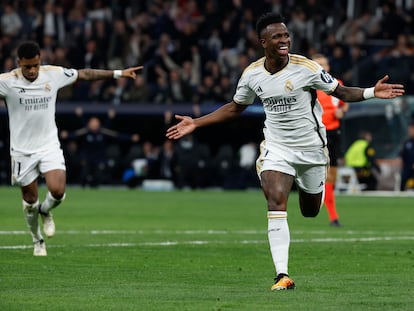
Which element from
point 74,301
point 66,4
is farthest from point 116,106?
point 74,301

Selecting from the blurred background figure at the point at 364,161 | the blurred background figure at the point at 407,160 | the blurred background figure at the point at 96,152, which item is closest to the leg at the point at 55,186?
the blurred background figure at the point at 407,160

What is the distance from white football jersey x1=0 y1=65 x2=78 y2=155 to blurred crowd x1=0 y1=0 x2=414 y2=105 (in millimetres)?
20243

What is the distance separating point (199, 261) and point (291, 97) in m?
3.18

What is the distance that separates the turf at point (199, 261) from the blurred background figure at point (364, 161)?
29.5ft

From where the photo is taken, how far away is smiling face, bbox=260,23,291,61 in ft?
37.3

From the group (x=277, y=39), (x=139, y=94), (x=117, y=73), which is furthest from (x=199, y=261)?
(x=139, y=94)

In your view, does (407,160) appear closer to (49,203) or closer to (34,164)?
(49,203)

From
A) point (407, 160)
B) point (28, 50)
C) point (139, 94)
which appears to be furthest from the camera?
point (139, 94)

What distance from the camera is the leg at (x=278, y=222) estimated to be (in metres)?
10.9

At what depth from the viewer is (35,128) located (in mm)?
15172

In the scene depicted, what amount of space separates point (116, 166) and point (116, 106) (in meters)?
2.21

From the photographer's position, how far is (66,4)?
40344 mm

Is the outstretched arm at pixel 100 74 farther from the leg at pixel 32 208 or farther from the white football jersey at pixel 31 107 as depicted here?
the leg at pixel 32 208

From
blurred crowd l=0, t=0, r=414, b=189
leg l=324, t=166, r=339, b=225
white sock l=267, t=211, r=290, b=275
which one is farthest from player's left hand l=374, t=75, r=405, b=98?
blurred crowd l=0, t=0, r=414, b=189
